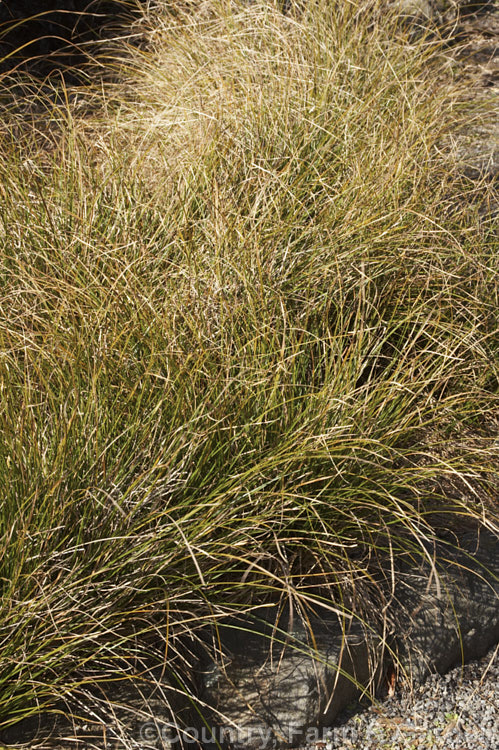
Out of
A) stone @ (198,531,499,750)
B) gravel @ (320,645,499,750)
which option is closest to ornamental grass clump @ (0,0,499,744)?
stone @ (198,531,499,750)

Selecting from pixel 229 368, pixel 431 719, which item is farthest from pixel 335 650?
pixel 229 368

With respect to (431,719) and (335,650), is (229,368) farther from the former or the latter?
(431,719)

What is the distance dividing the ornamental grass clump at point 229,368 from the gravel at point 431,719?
230 mm

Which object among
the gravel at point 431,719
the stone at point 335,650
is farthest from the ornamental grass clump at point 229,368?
the gravel at point 431,719

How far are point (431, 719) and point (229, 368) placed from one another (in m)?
0.98

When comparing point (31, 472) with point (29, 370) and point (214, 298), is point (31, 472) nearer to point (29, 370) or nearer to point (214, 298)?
point (29, 370)

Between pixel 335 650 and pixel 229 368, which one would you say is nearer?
pixel 335 650

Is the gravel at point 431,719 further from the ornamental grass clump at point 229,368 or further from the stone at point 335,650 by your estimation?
the ornamental grass clump at point 229,368

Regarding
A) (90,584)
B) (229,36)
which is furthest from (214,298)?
(229,36)

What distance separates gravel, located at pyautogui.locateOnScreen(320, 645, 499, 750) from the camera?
1.87 metres

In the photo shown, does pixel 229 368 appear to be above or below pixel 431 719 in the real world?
above

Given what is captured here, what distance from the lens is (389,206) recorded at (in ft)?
9.21

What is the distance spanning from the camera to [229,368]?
2146mm

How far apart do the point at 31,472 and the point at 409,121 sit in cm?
219
